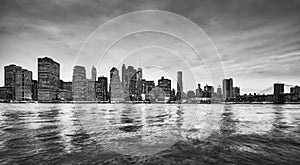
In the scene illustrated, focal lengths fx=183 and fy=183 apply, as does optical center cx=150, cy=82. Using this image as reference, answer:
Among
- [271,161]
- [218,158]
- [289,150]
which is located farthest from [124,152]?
[289,150]

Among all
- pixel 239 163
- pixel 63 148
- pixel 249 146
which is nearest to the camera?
pixel 239 163

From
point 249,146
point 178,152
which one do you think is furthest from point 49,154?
point 249,146

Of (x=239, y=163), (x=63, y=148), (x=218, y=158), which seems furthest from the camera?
(x=63, y=148)

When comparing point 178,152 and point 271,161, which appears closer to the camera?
point 271,161

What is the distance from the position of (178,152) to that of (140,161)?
3206mm

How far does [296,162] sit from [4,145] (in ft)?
65.9

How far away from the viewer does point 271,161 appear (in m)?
11.0

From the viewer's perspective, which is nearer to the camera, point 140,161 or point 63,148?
point 140,161

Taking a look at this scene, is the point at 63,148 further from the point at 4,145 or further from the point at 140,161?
the point at 140,161

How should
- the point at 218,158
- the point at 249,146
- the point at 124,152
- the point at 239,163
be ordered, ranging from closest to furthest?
the point at 239,163, the point at 218,158, the point at 124,152, the point at 249,146

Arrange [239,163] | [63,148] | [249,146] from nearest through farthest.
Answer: [239,163] < [63,148] < [249,146]

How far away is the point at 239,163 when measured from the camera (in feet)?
34.4

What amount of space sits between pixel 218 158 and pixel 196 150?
6.32ft

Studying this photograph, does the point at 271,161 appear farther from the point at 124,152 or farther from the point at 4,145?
the point at 4,145
